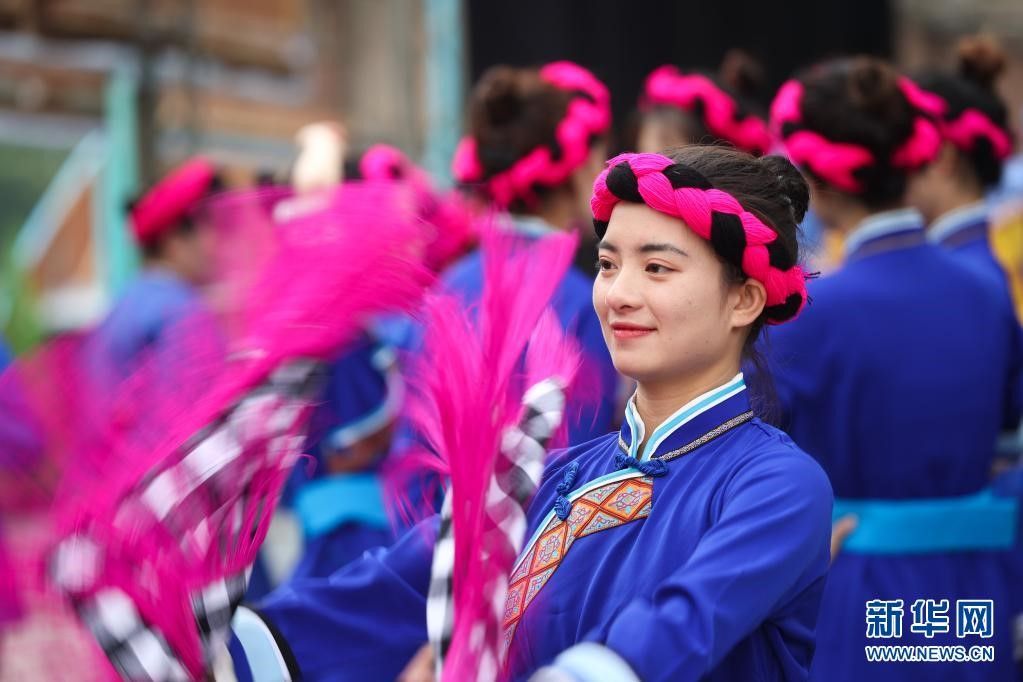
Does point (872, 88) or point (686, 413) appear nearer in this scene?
point (686, 413)

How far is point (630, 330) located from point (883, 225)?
1.10 metres

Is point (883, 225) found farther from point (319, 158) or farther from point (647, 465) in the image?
point (319, 158)

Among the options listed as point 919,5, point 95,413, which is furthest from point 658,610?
point 919,5

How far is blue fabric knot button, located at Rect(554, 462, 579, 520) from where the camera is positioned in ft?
4.98

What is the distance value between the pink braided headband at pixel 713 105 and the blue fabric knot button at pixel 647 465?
5.23 feet

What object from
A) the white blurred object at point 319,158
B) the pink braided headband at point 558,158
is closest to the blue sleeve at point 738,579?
the pink braided headband at point 558,158

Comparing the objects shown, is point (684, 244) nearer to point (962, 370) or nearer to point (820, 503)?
point (820, 503)

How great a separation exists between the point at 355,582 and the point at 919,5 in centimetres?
764

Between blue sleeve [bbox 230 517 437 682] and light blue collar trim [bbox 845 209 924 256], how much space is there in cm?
116

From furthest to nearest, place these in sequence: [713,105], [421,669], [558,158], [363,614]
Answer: [713,105]
[558,158]
[421,669]
[363,614]

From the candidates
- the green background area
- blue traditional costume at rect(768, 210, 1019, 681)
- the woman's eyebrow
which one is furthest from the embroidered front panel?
the green background area

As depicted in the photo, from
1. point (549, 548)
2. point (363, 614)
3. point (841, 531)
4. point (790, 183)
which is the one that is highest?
point (790, 183)

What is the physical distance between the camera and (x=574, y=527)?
1494 mm

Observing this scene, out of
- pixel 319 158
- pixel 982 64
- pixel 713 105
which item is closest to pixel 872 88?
pixel 713 105
